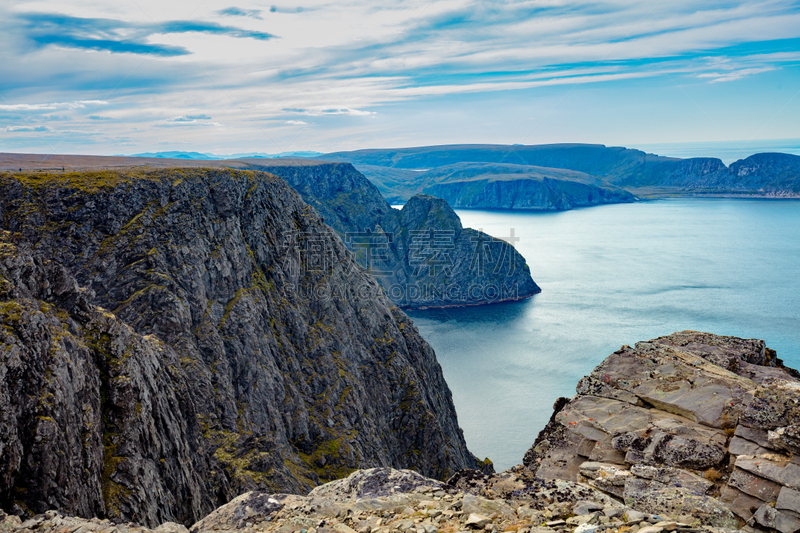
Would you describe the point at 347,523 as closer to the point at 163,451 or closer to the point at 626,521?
the point at 626,521

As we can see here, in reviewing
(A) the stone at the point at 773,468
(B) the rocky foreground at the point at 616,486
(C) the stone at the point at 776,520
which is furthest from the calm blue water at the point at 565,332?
(C) the stone at the point at 776,520

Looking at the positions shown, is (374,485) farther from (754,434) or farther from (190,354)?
(190,354)

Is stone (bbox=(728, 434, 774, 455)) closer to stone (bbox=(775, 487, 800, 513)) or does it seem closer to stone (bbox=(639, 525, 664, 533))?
stone (bbox=(775, 487, 800, 513))

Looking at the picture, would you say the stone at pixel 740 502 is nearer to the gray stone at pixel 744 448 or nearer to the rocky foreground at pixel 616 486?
the rocky foreground at pixel 616 486

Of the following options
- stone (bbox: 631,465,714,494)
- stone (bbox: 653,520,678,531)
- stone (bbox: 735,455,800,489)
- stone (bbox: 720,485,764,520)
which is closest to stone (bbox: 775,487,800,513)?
stone (bbox: 735,455,800,489)

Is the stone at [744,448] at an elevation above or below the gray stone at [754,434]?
below

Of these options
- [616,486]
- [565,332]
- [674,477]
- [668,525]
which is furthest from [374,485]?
[565,332]

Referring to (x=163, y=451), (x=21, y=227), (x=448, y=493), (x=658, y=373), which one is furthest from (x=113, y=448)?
(x=21, y=227)
